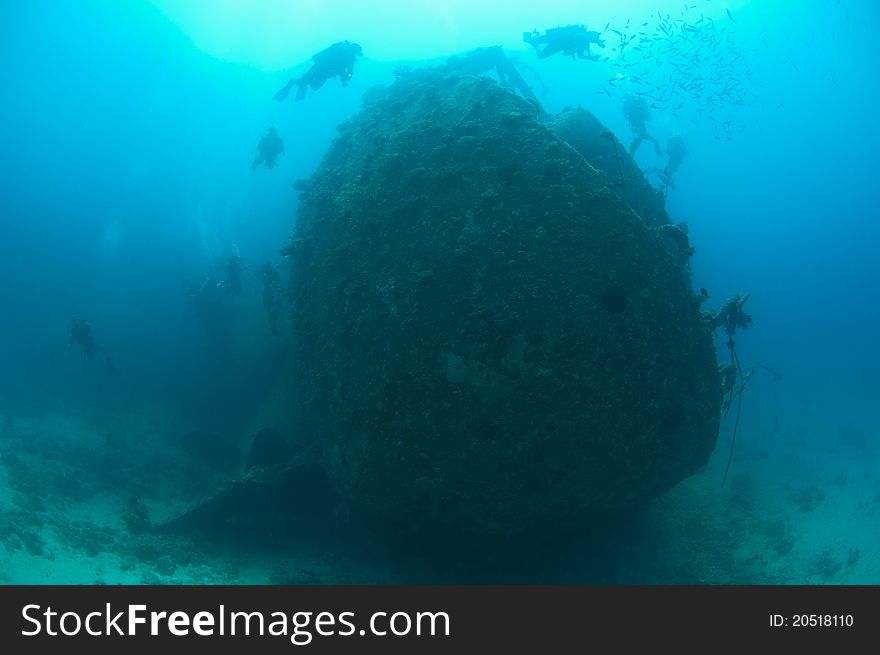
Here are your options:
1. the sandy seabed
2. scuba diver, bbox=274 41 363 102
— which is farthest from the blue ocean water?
scuba diver, bbox=274 41 363 102

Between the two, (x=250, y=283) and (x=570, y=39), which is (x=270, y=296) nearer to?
(x=250, y=283)

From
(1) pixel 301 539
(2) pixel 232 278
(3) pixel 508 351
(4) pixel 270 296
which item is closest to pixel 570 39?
(3) pixel 508 351

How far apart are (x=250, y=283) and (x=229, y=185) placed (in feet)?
32.4

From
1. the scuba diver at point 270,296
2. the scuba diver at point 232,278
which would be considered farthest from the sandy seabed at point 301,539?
the scuba diver at point 232,278

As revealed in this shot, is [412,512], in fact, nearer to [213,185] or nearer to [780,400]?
[213,185]

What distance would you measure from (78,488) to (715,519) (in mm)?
12402

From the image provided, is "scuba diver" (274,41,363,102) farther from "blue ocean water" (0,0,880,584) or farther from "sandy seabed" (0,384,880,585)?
"sandy seabed" (0,384,880,585)

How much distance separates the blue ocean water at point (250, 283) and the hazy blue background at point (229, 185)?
133 millimetres

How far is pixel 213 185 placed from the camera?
2294 cm

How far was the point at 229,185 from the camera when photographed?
75.6 feet

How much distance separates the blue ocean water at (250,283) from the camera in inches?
313

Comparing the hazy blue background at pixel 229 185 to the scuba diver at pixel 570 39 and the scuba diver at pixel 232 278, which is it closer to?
the scuba diver at pixel 232 278

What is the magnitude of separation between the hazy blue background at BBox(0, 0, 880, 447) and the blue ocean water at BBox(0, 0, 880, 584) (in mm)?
133

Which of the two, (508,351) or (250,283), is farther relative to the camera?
(250,283)
